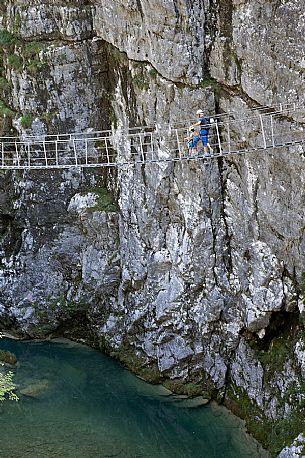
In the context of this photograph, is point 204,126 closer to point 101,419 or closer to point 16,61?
point 16,61

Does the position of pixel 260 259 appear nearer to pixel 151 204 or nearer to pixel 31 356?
pixel 151 204

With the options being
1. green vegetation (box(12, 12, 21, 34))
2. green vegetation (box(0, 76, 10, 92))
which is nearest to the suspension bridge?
green vegetation (box(0, 76, 10, 92))

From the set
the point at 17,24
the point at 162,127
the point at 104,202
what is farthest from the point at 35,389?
the point at 17,24

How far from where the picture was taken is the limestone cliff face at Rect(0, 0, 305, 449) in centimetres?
1508

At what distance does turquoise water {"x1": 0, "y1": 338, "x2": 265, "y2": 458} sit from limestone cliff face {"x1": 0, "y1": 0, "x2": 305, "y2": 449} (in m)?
0.53

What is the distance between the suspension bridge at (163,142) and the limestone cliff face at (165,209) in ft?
0.73

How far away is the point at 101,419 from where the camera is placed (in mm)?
16688

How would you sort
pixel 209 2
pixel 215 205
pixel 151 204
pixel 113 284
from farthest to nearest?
pixel 113 284 < pixel 151 204 < pixel 215 205 < pixel 209 2

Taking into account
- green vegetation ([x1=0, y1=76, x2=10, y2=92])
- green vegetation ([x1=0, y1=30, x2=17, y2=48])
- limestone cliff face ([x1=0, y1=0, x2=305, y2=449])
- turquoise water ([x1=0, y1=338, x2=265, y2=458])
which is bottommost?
turquoise water ([x1=0, y1=338, x2=265, y2=458])

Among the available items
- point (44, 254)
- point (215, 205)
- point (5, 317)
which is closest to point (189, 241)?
point (215, 205)

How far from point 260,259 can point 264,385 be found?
8.32ft

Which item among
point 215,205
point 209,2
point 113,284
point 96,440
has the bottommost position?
point 96,440

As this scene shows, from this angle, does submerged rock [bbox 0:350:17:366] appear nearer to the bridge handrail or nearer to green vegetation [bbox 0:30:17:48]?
the bridge handrail

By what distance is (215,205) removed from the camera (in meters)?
16.5
